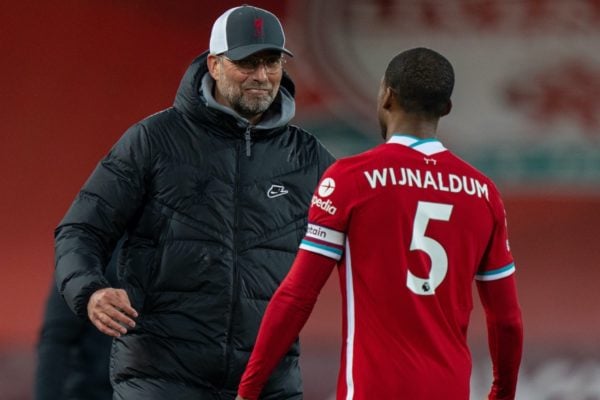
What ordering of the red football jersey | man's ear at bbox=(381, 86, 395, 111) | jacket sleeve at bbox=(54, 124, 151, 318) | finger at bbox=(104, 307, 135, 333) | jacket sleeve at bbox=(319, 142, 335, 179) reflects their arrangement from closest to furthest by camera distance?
the red football jersey, man's ear at bbox=(381, 86, 395, 111), finger at bbox=(104, 307, 135, 333), jacket sleeve at bbox=(54, 124, 151, 318), jacket sleeve at bbox=(319, 142, 335, 179)

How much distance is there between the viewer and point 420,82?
273cm

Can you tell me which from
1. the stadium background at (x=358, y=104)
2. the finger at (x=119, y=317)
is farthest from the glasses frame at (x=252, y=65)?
the stadium background at (x=358, y=104)

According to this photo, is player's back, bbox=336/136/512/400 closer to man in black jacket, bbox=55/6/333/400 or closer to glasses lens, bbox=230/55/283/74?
man in black jacket, bbox=55/6/333/400

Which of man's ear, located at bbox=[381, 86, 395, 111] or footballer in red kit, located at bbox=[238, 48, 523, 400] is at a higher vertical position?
man's ear, located at bbox=[381, 86, 395, 111]

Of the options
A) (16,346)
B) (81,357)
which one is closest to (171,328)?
(81,357)

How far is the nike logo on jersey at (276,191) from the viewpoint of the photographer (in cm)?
320

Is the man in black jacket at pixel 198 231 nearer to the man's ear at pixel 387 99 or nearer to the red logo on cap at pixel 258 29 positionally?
the red logo on cap at pixel 258 29

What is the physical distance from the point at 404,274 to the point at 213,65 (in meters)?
0.87

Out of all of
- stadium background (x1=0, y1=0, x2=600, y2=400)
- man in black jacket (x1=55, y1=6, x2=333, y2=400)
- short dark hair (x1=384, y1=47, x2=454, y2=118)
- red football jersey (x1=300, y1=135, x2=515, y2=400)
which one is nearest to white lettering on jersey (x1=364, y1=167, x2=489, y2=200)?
red football jersey (x1=300, y1=135, x2=515, y2=400)

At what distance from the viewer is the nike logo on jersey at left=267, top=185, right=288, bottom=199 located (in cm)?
320

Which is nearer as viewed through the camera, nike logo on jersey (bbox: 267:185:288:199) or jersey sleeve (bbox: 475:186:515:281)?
jersey sleeve (bbox: 475:186:515:281)

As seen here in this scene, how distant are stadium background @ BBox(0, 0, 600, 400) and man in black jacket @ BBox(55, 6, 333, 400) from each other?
299cm

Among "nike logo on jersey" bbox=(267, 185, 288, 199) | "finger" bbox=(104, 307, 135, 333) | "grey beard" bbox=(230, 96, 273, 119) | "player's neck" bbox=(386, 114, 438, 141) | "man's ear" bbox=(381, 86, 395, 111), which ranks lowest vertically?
"finger" bbox=(104, 307, 135, 333)

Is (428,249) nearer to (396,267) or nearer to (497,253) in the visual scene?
(396,267)
